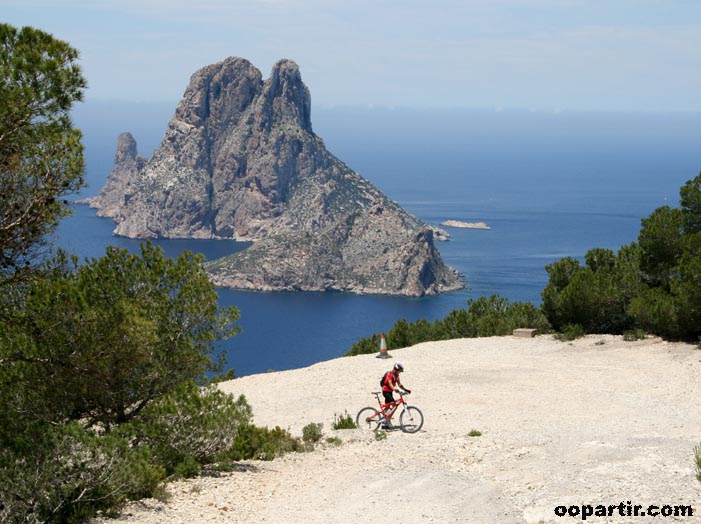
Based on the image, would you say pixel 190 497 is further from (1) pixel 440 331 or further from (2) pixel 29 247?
(1) pixel 440 331

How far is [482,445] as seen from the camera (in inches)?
645

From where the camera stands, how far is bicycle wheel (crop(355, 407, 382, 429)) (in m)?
18.2

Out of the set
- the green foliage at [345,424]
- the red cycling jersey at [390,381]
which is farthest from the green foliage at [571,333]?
the red cycling jersey at [390,381]

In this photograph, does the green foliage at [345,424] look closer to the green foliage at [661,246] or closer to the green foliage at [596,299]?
the green foliage at [596,299]

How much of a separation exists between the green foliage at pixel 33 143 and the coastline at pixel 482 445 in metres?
4.29

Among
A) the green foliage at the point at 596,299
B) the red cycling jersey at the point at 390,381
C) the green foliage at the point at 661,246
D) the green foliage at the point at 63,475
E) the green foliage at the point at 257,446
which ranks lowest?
the green foliage at the point at 257,446

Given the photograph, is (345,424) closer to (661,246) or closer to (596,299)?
(596,299)

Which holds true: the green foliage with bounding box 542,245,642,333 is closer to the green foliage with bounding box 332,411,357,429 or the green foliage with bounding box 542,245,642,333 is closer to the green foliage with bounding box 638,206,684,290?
the green foliage with bounding box 638,206,684,290

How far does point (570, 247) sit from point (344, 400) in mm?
180903

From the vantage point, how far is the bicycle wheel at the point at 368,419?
59.6 ft

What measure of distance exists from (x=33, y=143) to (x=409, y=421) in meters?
10.2

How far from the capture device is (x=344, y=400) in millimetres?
21766

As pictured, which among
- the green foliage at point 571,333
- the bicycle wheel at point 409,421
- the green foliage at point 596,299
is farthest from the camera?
the green foliage at point 596,299

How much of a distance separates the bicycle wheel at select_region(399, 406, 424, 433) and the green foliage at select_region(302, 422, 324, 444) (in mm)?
1779
